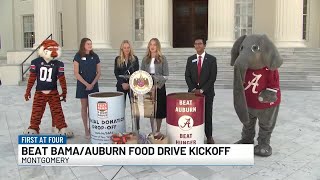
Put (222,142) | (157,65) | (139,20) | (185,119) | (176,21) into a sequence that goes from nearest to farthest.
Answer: (185,119), (157,65), (222,142), (139,20), (176,21)

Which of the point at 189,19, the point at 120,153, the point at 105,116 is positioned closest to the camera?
the point at 120,153

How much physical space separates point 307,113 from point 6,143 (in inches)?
258

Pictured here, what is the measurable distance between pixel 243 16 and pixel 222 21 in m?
4.30

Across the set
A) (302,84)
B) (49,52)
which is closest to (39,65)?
(49,52)

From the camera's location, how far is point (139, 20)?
66.3 feet

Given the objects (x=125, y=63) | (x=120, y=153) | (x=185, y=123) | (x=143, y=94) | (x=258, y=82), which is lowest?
(x=120, y=153)

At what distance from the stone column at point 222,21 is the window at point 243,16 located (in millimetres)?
3808

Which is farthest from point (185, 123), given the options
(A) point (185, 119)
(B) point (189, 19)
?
(B) point (189, 19)

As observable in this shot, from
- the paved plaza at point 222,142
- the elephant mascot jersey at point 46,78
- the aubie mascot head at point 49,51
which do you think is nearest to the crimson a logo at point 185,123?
the paved plaza at point 222,142

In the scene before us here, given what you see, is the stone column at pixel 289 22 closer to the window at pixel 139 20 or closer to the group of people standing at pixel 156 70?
the window at pixel 139 20

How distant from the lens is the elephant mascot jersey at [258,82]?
14.8 feet

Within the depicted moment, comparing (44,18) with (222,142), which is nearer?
(222,142)

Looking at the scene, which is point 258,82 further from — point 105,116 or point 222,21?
point 222,21

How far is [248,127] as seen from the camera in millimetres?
5199
